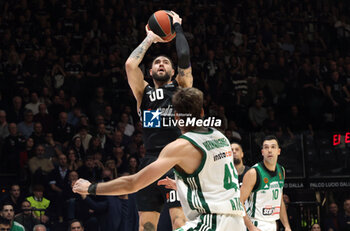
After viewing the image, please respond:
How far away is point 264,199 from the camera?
725cm

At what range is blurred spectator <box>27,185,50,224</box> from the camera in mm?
10234

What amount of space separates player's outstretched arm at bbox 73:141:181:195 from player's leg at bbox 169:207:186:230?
1.83 meters

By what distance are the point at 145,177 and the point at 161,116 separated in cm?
215

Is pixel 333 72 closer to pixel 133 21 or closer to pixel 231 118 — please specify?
pixel 231 118

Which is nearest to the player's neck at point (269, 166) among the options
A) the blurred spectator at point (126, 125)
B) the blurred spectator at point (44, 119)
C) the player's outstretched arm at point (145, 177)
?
the player's outstretched arm at point (145, 177)

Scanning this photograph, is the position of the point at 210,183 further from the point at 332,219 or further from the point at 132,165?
the point at 332,219

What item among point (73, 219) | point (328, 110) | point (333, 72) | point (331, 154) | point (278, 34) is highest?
point (278, 34)

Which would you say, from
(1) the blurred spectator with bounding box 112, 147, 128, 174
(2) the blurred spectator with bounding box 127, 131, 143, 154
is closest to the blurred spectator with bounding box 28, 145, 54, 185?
(1) the blurred spectator with bounding box 112, 147, 128, 174

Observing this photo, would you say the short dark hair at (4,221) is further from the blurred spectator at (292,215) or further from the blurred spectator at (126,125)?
the blurred spectator at (292,215)

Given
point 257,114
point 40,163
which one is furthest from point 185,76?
point 257,114

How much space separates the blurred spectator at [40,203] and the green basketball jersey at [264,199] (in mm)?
4329

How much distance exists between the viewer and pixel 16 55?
13297 millimetres

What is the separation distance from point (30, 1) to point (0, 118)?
4.28 metres

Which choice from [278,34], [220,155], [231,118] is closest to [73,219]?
[231,118]
